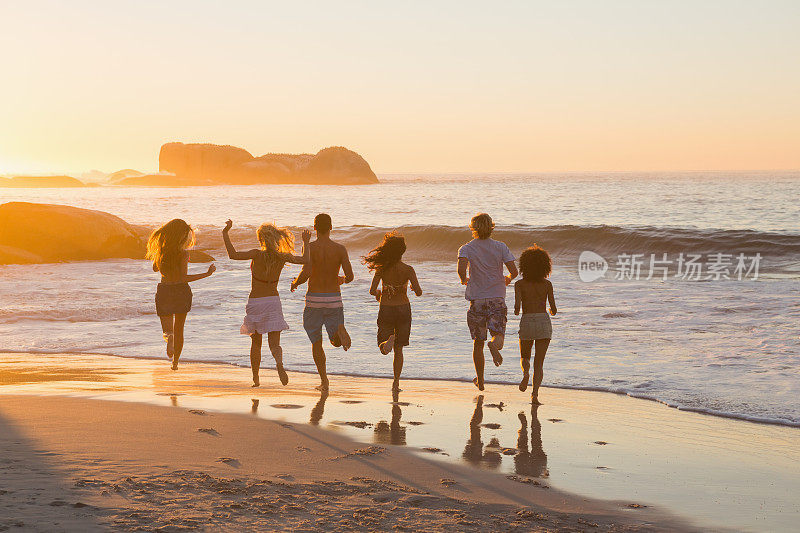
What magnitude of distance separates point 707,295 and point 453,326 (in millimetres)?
6666

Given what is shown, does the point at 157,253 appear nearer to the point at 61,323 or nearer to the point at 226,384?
the point at 226,384

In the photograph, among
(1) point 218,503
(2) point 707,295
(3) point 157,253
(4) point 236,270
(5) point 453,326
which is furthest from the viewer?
(4) point 236,270

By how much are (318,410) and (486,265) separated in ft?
8.35

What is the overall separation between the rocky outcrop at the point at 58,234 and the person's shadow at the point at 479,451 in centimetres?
2104

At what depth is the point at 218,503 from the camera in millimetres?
4293

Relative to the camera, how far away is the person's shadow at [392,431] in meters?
6.06

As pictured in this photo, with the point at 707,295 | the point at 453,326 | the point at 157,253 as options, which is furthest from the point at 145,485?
the point at 707,295

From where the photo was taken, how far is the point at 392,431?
6371 mm

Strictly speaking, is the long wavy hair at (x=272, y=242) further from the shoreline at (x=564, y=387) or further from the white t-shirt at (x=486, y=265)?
the white t-shirt at (x=486, y=265)

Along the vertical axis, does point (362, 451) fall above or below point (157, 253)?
below

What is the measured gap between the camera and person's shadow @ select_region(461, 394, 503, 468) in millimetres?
5539

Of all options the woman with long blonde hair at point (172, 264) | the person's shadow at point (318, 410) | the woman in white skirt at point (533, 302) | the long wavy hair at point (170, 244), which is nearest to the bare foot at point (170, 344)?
the woman with long blonde hair at point (172, 264)

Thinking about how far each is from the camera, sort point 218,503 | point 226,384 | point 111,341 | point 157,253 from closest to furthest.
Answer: point 218,503 → point 226,384 → point 157,253 → point 111,341

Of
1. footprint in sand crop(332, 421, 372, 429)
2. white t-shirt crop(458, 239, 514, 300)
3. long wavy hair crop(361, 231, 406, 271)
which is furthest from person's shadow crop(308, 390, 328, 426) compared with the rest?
white t-shirt crop(458, 239, 514, 300)
